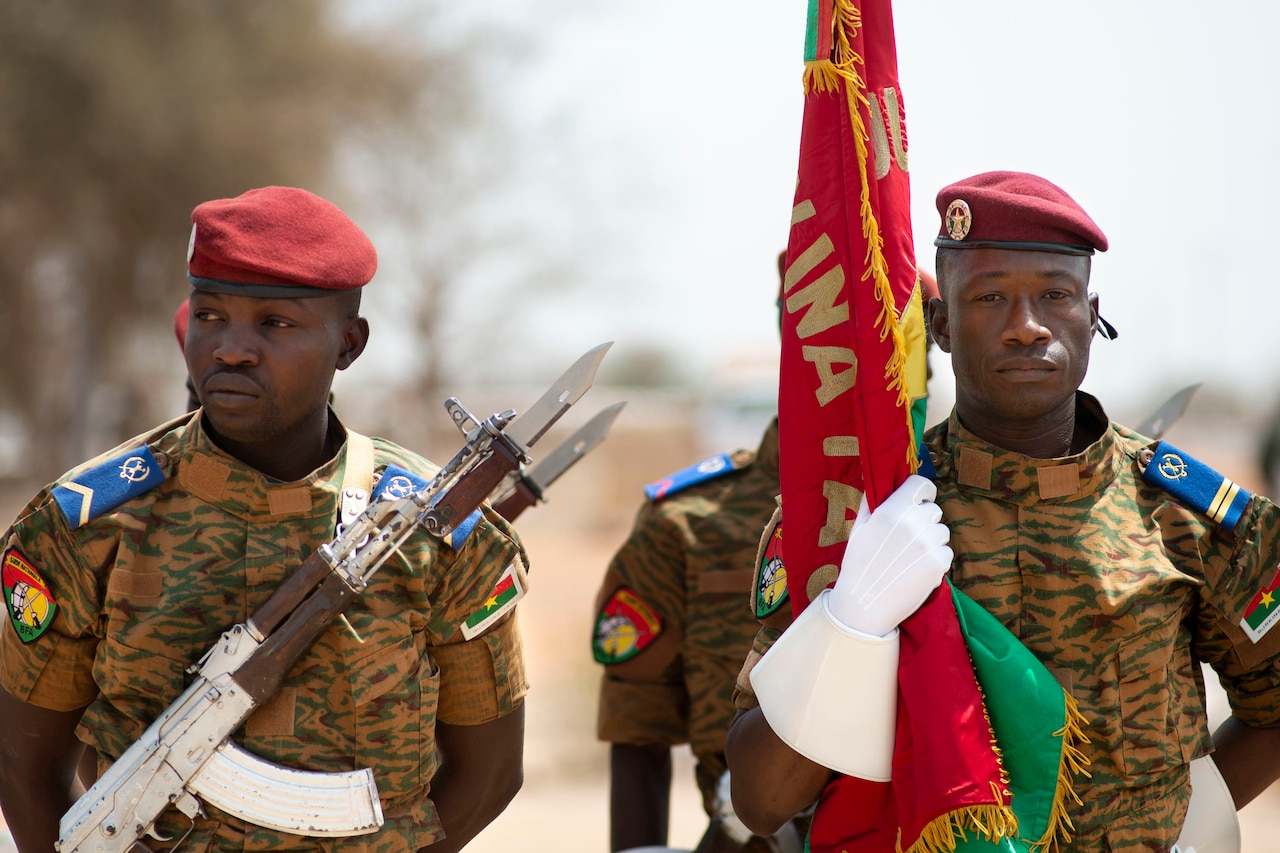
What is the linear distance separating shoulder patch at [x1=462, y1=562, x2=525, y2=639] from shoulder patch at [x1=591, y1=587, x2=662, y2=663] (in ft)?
2.93

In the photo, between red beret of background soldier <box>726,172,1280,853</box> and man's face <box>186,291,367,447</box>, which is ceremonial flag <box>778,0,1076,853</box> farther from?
man's face <box>186,291,367,447</box>

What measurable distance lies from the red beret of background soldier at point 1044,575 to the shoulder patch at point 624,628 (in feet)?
3.76

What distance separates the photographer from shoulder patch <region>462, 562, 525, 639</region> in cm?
291

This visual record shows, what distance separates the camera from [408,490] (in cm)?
293

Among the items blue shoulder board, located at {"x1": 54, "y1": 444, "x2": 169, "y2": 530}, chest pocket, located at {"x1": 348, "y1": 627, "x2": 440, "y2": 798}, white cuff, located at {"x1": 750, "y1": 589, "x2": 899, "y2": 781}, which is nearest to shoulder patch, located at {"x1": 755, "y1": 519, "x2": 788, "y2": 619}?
white cuff, located at {"x1": 750, "y1": 589, "x2": 899, "y2": 781}

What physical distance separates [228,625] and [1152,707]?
5.99 ft

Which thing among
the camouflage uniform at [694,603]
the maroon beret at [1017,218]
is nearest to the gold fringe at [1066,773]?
the maroon beret at [1017,218]

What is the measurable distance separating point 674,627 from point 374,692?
122 centimetres

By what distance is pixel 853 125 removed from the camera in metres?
2.60

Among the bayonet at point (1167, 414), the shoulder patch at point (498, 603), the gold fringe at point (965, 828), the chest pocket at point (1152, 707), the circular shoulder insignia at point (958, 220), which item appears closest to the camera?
the gold fringe at point (965, 828)

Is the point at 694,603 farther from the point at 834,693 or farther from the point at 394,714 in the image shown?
the point at 834,693

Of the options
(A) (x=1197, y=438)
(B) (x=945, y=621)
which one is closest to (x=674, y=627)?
(B) (x=945, y=621)

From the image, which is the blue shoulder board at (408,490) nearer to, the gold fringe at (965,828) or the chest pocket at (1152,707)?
the gold fringe at (965,828)

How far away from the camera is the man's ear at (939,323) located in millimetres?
2820
